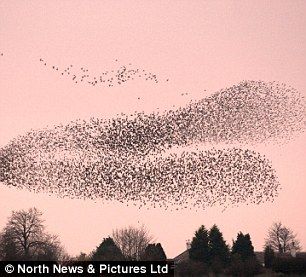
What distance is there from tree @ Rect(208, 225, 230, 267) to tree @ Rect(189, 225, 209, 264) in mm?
607

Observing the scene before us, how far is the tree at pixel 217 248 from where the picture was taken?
221ft

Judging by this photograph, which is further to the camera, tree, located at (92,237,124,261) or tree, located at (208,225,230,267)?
tree, located at (208,225,230,267)

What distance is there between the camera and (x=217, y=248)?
68.3 metres

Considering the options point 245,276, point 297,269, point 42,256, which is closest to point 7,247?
point 42,256

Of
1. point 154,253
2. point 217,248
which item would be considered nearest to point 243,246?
point 217,248

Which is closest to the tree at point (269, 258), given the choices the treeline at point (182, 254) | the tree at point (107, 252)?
the treeline at point (182, 254)

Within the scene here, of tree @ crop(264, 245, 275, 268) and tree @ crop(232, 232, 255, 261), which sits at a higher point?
tree @ crop(232, 232, 255, 261)

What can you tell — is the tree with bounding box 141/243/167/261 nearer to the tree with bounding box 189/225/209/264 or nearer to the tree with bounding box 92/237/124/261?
the tree with bounding box 92/237/124/261

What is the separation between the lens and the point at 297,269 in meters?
56.5

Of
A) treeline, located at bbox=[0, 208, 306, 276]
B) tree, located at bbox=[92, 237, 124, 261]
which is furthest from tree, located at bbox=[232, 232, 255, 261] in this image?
tree, located at bbox=[92, 237, 124, 261]

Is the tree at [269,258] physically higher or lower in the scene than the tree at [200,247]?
lower

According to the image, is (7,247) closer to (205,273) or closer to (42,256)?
(42,256)

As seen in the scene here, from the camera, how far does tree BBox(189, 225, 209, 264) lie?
68188 mm

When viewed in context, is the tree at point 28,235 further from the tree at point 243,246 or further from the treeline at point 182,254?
the tree at point 243,246
